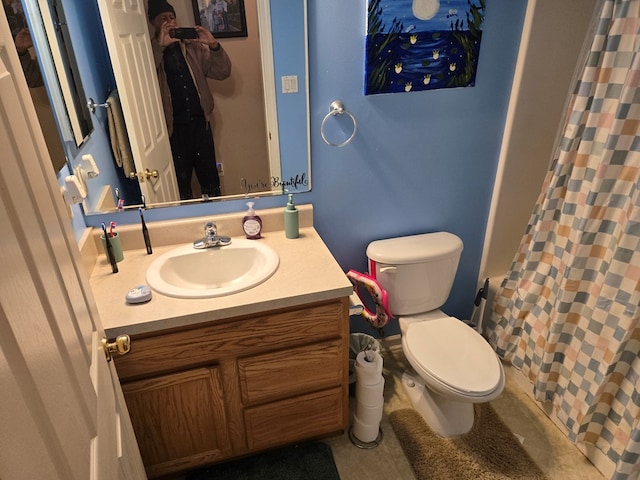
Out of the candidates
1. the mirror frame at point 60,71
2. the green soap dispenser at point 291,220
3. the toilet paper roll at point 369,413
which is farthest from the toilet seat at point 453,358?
the mirror frame at point 60,71

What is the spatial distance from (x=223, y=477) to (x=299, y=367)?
1.85 ft

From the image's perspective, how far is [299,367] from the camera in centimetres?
156

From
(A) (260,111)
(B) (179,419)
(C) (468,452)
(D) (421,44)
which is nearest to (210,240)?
(A) (260,111)

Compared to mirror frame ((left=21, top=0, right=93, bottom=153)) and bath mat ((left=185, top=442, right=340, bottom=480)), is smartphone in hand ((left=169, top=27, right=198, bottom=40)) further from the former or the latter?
bath mat ((left=185, top=442, right=340, bottom=480))

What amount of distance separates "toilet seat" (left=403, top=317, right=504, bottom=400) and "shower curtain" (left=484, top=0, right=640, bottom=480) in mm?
305

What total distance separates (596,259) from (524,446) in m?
0.83

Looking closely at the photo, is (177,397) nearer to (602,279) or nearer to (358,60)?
(358,60)

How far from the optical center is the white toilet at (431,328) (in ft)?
5.60

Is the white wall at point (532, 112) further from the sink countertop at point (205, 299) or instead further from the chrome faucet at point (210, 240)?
the chrome faucet at point (210, 240)

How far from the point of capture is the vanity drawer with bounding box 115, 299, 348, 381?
1.37 meters

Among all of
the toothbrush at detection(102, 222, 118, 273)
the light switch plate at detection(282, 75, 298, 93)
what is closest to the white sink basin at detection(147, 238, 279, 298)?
the toothbrush at detection(102, 222, 118, 273)

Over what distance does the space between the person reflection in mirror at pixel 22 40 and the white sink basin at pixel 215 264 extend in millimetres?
674

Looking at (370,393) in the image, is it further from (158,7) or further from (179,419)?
(158,7)

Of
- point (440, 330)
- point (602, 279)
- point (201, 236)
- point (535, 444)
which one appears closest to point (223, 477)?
point (201, 236)
